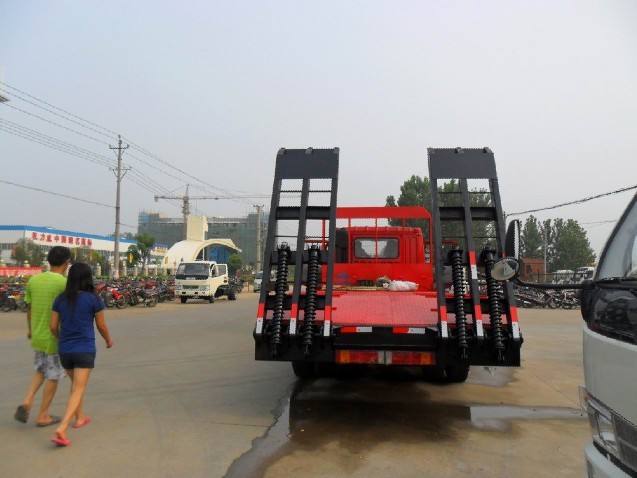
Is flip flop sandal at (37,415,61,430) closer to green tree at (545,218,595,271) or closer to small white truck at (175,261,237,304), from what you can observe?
small white truck at (175,261,237,304)

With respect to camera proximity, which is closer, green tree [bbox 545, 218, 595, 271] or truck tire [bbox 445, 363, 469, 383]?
truck tire [bbox 445, 363, 469, 383]

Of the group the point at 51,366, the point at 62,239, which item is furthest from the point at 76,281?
the point at 62,239

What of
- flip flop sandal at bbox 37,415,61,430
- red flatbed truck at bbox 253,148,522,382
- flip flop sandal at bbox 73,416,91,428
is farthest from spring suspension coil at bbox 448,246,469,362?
flip flop sandal at bbox 37,415,61,430

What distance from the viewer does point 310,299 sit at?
4.99 meters

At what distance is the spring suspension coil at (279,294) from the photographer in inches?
192

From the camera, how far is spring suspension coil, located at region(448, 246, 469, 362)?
15.0ft

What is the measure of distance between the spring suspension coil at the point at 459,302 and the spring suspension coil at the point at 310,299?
52.9 inches

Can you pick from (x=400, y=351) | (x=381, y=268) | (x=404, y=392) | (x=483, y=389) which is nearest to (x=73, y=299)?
(x=400, y=351)

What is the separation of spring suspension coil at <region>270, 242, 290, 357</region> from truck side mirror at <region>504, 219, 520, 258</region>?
2569 millimetres

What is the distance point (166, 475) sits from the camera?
3797mm

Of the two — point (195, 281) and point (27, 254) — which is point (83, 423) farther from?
point (27, 254)

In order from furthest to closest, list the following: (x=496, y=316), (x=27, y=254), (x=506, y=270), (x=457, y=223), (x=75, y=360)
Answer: (x=27, y=254) < (x=457, y=223) < (x=496, y=316) < (x=75, y=360) < (x=506, y=270)

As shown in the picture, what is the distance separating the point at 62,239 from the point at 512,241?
76.7m

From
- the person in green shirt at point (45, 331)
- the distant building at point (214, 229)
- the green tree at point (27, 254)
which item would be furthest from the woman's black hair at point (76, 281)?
the distant building at point (214, 229)
